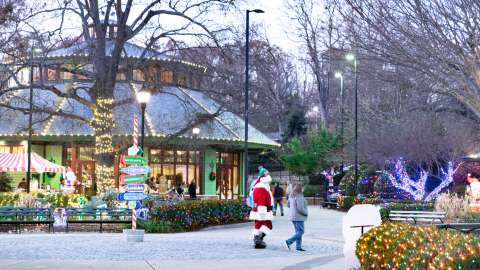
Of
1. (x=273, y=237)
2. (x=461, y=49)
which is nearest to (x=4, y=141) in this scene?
(x=273, y=237)

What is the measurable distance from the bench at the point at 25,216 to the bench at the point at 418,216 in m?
11.8

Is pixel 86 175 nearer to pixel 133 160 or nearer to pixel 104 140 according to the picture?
pixel 104 140

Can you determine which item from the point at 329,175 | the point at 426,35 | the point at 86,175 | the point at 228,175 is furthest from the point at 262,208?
the point at 329,175

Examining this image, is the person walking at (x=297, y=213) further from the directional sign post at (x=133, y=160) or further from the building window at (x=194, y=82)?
the building window at (x=194, y=82)

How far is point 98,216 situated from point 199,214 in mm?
3628

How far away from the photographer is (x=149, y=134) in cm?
4497

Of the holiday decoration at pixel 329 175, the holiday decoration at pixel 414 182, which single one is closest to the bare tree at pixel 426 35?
the holiday decoration at pixel 414 182

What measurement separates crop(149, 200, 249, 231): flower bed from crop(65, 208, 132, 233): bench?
1.03 metres

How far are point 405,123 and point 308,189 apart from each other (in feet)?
54.8

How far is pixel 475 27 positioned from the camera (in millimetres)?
16297

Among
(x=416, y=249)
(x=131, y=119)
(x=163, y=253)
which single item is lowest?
(x=163, y=253)

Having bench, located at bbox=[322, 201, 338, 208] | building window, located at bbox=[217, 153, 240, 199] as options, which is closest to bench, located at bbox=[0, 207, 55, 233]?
bench, located at bbox=[322, 201, 338, 208]

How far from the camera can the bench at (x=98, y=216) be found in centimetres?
2762

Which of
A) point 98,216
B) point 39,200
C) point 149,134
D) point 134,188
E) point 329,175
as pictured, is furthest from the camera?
point 329,175
